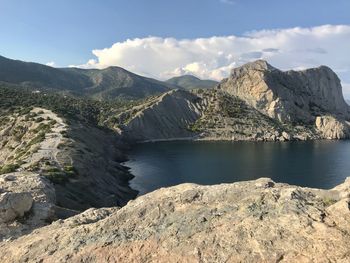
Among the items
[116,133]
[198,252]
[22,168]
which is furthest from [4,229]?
[116,133]

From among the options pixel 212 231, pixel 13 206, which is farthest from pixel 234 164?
pixel 212 231

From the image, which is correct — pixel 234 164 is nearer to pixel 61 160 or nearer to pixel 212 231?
pixel 61 160

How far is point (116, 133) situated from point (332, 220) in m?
160

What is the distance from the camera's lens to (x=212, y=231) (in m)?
15.5

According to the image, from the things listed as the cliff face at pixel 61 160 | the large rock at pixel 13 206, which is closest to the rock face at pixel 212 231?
the large rock at pixel 13 206

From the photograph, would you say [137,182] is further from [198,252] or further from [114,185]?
[198,252]

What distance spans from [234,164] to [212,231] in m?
103

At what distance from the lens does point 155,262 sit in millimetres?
14859

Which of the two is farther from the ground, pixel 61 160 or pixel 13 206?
pixel 13 206

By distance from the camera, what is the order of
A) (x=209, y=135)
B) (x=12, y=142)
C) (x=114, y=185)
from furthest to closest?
(x=209, y=135) → (x=12, y=142) → (x=114, y=185)

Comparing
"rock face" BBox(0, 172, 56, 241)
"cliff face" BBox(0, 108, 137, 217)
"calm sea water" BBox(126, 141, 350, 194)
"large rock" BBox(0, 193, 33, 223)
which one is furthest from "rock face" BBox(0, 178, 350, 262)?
"calm sea water" BBox(126, 141, 350, 194)

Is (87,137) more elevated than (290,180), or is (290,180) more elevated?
(87,137)

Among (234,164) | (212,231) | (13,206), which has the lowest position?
(234,164)

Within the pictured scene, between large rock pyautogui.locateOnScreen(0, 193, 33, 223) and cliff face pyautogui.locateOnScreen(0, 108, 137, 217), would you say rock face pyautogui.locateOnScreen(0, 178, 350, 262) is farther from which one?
cliff face pyautogui.locateOnScreen(0, 108, 137, 217)
